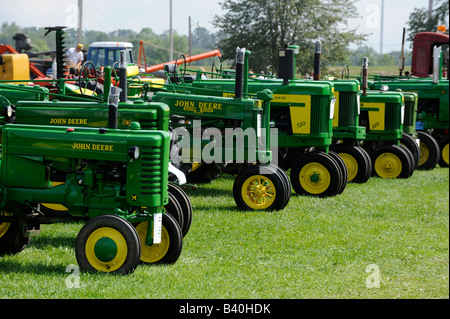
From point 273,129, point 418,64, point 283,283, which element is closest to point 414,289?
point 283,283

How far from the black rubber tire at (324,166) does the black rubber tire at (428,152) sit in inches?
156

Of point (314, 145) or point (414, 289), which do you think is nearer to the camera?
point (414, 289)

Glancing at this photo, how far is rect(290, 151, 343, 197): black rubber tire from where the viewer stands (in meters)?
9.61

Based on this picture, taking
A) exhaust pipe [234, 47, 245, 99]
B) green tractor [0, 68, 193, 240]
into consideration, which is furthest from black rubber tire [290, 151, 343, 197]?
green tractor [0, 68, 193, 240]

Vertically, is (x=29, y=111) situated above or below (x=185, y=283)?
above

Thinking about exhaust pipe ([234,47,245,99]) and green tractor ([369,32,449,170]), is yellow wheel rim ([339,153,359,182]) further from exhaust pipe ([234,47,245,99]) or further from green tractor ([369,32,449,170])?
exhaust pipe ([234,47,245,99])

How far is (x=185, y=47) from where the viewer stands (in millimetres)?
72188

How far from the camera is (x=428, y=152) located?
13148 mm

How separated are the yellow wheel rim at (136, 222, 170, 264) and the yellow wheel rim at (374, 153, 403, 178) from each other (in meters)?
6.69

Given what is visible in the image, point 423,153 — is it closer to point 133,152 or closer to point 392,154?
point 392,154

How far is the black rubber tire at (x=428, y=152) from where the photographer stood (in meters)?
13.0

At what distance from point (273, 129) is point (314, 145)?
2.18ft

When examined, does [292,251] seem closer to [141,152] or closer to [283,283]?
[283,283]

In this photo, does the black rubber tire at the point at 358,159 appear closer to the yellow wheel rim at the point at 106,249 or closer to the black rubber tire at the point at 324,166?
the black rubber tire at the point at 324,166
